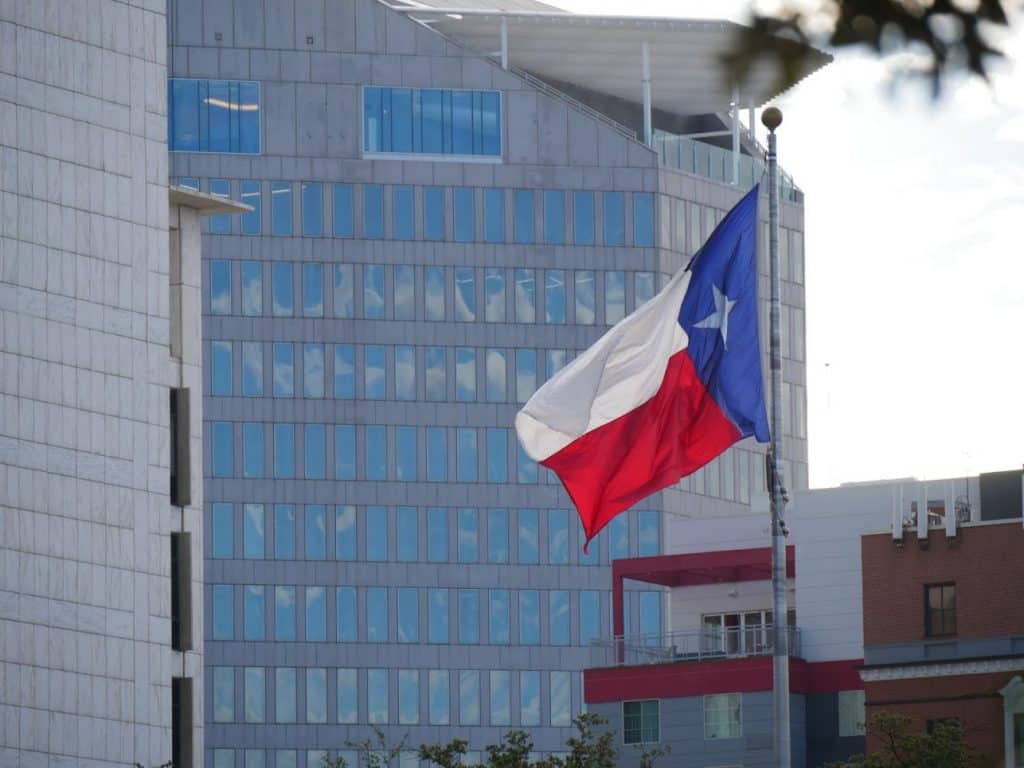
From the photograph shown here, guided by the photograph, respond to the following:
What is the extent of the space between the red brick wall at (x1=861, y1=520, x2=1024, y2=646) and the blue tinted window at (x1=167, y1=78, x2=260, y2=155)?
6258cm

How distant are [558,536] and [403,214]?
17957mm

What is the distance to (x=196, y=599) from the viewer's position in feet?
238

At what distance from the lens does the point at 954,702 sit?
7375 cm

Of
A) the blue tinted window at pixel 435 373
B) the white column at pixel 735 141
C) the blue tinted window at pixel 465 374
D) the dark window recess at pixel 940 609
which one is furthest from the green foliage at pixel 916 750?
the white column at pixel 735 141

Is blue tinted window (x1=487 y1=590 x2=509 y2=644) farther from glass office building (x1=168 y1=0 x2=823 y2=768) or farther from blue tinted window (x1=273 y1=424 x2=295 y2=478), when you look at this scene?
blue tinted window (x1=273 y1=424 x2=295 y2=478)

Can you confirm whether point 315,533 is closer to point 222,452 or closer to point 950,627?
point 222,452

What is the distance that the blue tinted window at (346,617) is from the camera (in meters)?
129

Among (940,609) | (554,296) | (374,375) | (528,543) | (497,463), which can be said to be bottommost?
(940,609)

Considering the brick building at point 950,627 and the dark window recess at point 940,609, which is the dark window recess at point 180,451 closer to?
the brick building at point 950,627

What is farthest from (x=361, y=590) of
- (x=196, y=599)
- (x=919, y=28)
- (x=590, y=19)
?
(x=919, y=28)

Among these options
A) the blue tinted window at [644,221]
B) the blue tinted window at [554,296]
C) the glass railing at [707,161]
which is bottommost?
the blue tinted window at [554,296]

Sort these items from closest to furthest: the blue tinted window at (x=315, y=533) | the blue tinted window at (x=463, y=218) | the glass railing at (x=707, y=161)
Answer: the blue tinted window at (x=315, y=533) < the blue tinted window at (x=463, y=218) < the glass railing at (x=707, y=161)

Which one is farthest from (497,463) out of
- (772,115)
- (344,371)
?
(772,115)

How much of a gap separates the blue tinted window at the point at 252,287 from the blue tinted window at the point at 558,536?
1775cm
